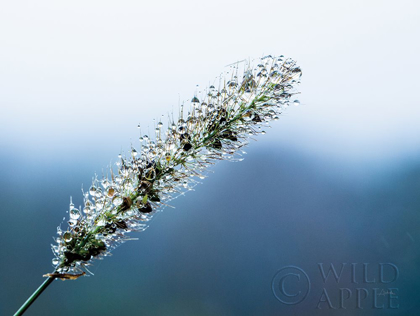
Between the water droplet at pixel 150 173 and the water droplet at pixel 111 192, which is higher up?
the water droplet at pixel 150 173

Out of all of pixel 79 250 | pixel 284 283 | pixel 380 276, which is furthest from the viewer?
pixel 380 276

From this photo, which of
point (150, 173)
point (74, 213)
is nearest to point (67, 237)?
point (74, 213)

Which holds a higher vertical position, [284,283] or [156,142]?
[156,142]

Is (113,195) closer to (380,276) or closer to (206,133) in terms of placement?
(206,133)

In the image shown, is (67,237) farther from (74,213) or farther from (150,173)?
(150,173)

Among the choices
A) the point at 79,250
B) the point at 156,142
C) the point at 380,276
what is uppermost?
the point at 156,142

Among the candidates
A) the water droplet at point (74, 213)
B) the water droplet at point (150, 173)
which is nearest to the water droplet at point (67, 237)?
the water droplet at point (74, 213)

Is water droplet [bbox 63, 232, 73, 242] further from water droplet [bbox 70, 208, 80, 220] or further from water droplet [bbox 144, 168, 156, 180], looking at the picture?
water droplet [bbox 144, 168, 156, 180]

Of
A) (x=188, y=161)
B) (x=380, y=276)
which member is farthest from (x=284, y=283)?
(x=188, y=161)

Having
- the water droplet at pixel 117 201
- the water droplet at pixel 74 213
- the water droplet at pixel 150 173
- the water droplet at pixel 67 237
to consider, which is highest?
the water droplet at pixel 150 173

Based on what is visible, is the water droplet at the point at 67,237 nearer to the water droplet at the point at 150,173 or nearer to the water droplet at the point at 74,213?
the water droplet at the point at 74,213

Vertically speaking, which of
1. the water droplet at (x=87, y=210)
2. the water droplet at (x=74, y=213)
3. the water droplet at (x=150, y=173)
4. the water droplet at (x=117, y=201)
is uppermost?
the water droplet at (x=150, y=173)
